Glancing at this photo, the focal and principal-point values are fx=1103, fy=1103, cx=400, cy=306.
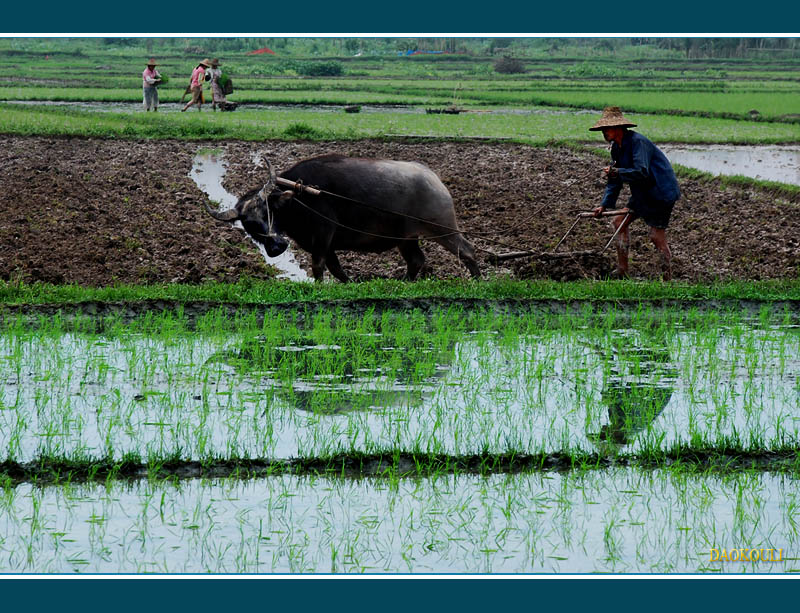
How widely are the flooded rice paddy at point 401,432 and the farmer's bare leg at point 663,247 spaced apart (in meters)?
1.04

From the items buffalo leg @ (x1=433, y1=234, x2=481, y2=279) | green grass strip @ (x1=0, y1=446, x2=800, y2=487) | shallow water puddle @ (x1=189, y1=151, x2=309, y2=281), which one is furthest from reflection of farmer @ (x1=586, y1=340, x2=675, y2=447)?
shallow water puddle @ (x1=189, y1=151, x2=309, y2=281)

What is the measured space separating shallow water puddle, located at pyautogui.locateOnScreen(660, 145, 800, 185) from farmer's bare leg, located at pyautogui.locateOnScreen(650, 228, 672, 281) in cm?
566

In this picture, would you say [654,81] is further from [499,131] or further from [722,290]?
[722,290]

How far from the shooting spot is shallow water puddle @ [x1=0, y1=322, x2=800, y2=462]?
5297mm

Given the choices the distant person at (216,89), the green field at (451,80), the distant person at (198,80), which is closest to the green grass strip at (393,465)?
the green field at (451,80)

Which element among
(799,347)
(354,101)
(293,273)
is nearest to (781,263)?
(799,347)

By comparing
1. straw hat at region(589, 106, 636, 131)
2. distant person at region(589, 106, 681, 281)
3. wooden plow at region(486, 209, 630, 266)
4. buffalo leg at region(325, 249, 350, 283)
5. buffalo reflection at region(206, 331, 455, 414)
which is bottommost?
buffalo reflection at region(206, 331, 455, 414)

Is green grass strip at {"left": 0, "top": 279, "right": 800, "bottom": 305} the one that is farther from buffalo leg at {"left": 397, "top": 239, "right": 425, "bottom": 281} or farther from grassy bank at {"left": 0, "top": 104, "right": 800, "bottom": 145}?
grassy bank at {"left": 0, "top": 104, "right": 800, "bottom": 145}

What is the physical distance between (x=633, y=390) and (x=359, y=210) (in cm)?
338

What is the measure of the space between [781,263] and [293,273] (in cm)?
438

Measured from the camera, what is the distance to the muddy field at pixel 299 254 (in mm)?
9578

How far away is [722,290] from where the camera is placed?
27.5 feet

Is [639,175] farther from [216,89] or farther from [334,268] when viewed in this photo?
[216,89]

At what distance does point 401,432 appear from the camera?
543 cm
